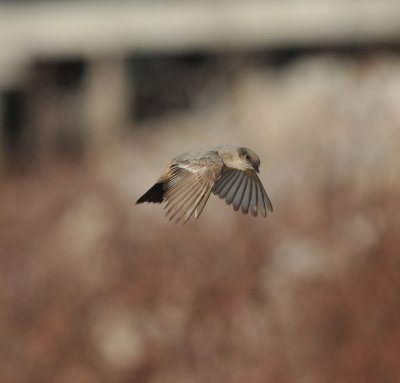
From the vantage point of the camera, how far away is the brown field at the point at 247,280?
744 centimetres

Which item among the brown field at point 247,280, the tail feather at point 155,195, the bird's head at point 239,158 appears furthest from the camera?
the brown field at point 247,280

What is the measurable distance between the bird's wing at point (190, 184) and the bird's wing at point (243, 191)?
0.04m

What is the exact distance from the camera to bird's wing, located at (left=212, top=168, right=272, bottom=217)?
301 centimetres

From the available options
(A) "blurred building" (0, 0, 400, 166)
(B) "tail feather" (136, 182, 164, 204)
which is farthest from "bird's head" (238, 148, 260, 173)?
(A) "blurred building" (0, 0, 400, 166)

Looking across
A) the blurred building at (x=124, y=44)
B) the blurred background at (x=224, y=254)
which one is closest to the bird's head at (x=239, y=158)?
the blurred background at (x=224, y=254)

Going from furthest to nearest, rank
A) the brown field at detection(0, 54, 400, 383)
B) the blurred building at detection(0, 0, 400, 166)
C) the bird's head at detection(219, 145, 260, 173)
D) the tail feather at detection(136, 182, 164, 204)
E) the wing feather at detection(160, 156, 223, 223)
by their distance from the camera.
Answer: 1. the blurred building at detection(0, 0, 400, 166)
2. the brown field at detection(0, 54, 400, 383)
3. the bird's head at detection(219, 145, 260, 173)
4. the tail feather at detection(136, 182, 164, 204)
5. the wing feather at detection(160, 156, 223, 223)

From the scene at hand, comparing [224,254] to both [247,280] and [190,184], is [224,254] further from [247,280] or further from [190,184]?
[190,184]

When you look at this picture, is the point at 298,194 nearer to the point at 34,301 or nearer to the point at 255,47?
the point at 34,301

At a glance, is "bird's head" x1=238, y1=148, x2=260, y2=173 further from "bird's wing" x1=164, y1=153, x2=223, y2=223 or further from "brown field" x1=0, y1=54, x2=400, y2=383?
"brown field" x1=0, y1=54, x2=400, y2=383

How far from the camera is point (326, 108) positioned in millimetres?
9000

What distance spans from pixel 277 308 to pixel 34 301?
4.80ft

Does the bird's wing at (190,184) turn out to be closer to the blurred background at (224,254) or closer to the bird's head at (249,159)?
the bird's head at (249,159)

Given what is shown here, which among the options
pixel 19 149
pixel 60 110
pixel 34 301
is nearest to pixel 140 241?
pixel 34 301

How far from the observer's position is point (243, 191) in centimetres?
316
